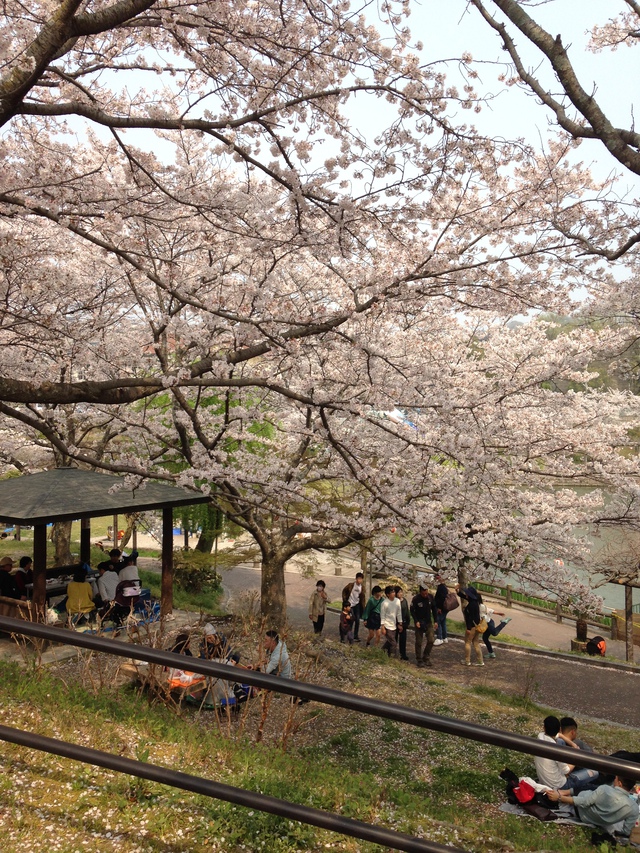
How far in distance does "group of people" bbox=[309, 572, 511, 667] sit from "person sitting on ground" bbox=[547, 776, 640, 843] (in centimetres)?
557

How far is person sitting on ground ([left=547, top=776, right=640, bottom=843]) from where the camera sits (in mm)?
4883

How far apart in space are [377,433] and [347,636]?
429 centimetres

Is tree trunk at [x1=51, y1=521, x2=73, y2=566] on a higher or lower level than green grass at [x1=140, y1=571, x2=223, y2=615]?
higher

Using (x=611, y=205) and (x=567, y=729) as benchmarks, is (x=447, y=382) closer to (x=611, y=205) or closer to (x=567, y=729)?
(x=611, y=205)

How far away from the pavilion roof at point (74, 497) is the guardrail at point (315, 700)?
261 inches

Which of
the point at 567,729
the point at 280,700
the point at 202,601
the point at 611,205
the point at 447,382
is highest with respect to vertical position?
the point at 611,205

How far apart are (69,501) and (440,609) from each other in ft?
24.3

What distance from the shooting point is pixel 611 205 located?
561 cm

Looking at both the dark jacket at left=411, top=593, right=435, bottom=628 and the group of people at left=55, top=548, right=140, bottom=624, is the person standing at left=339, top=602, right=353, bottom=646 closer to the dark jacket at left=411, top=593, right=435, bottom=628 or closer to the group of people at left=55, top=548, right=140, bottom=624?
the dark jacket at left=411, top=593, right=435, bottom=628

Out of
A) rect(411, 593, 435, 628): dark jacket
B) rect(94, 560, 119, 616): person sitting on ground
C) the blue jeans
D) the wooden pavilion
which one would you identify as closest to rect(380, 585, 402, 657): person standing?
rect(411, 593, 435, 628): dark jacket

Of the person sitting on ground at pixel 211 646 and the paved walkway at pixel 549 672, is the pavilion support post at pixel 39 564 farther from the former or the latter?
the person sitting on ground at pixel 211 646

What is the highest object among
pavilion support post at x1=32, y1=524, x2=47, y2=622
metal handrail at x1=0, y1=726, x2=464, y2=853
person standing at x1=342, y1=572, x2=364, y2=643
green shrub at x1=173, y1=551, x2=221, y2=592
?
metal handrail at x1=0, y1=726, x2=464, y2=853

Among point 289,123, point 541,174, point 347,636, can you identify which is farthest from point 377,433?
point 289,123

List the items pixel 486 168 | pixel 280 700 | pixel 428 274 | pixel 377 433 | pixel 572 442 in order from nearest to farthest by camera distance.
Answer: pixel 486 168 → pixel 428 274 → pixel 280 700 → pixel 572 442 → pixel 377 433
